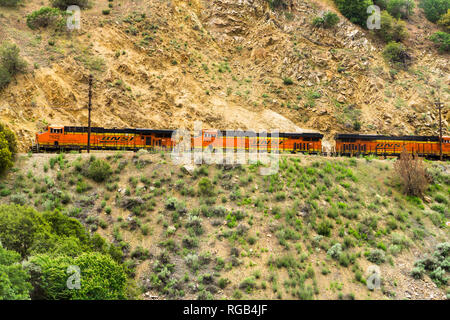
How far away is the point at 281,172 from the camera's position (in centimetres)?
2925

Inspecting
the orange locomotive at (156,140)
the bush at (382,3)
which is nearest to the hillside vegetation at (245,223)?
the orange locomotive at (156,140)

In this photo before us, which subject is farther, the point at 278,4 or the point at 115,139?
the point at 278,4

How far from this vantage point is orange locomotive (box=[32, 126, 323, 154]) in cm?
3272

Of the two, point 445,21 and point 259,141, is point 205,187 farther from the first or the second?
point 445,21

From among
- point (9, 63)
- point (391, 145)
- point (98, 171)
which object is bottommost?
point (98, 171)

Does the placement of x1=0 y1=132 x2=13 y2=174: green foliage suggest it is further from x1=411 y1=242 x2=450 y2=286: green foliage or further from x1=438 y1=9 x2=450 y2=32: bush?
x1=438 y1=9 x2=450 y2=32: bush

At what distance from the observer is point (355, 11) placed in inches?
2325

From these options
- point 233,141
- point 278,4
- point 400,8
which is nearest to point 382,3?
point 400,8

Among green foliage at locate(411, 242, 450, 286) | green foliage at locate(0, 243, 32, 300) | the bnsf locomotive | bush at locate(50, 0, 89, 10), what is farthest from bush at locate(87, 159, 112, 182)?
bush at locate(50, 0, 89, 10)

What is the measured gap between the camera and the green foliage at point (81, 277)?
15.4m

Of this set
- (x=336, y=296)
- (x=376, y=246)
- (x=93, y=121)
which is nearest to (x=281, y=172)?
(x=376, y=246)

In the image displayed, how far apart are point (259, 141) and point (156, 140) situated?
1103 cm

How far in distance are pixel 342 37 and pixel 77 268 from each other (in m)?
52.6

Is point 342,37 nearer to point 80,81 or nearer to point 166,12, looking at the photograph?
point 166,12
